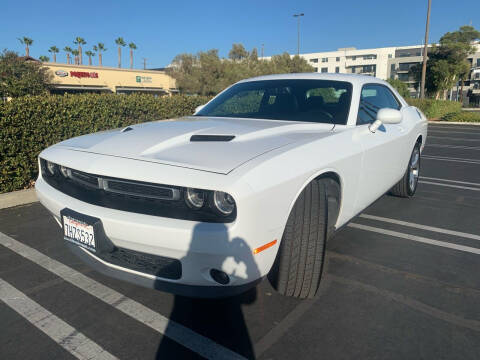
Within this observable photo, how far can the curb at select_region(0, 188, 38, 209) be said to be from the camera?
4715mm

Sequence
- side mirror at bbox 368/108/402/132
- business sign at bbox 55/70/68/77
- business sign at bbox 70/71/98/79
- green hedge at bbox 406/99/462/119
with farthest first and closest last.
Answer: business sign at bbox 70/71/98/79 → business sign at bbox 55/70/68/77 → green hedge at bbox 406/99/462/119 → side mirror at bbox 368/108/402/132

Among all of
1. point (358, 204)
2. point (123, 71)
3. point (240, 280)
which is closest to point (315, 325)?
point (240, 280)

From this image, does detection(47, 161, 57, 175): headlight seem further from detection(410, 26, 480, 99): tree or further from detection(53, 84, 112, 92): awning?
detection(53, 84, 112, 92): awning

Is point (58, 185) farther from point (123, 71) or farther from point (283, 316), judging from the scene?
point (123, 71)

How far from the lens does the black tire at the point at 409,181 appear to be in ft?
15.0

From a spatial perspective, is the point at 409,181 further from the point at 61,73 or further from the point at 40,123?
the point at 61,73

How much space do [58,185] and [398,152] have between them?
10.2 ft

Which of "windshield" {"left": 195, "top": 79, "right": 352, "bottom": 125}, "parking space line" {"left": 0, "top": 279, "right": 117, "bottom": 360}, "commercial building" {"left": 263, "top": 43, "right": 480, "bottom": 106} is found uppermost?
"commercial building" {"left": 263, "top": 43, "right": 480, "bottom": 106}

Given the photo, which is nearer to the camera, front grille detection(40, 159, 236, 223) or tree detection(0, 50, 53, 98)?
front grille detection(40, 159, 236, 223)

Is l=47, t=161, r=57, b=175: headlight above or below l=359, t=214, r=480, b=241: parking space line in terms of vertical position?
above

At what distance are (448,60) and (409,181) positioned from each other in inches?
1489

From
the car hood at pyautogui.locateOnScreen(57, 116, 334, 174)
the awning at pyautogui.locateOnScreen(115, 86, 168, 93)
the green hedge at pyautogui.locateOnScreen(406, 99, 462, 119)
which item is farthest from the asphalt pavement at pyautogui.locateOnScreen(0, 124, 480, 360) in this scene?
the awning at pyautogui.locateOnScreen(115, 86, 168, 93)

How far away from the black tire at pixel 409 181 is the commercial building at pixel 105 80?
3688 centimetres

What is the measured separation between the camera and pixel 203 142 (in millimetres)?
2332
